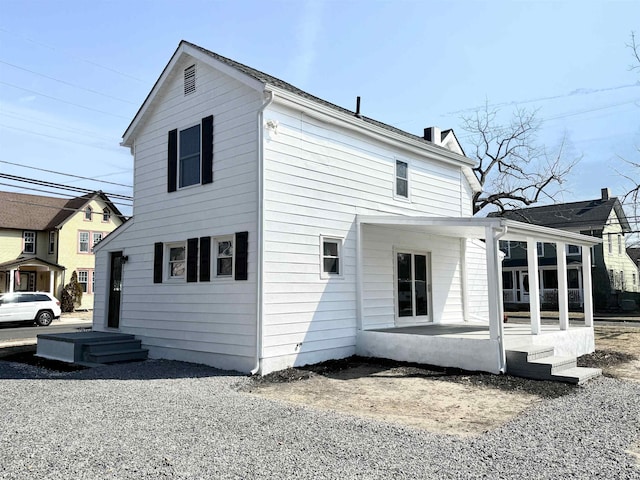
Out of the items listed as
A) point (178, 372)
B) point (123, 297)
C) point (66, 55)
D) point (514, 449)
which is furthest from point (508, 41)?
point (66, 55)

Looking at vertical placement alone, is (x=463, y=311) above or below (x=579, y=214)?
below

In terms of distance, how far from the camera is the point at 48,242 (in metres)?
31.5

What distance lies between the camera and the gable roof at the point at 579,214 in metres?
31.9

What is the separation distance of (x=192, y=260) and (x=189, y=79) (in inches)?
160

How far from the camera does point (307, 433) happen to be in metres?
5.17

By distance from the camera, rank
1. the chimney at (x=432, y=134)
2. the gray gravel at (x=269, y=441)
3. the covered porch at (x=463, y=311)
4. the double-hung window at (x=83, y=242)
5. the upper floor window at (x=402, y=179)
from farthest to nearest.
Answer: the double-hung window at (x=83, y=242)
the chimney at (x=432, y=134)
the upper floor window at (x=402, y=179)
the covered porch at (x=463, y=311)
the gray gravel at (x=269, y=441)

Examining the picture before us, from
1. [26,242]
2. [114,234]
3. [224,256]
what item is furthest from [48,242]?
[224,256]

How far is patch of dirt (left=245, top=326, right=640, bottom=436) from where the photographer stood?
6.02 meters

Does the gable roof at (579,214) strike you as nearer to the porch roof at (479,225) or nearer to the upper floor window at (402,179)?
the upper floor window at (402,179)

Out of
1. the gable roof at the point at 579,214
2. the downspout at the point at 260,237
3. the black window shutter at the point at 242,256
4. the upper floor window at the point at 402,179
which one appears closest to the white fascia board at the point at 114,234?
the black window shutter at the point at 242,256

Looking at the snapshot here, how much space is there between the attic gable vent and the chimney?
26.2 ft

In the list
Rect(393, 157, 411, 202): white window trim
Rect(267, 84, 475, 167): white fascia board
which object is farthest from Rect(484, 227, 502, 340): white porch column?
Rect(267, 84, 475, 167): white fascia board

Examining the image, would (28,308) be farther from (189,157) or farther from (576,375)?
(576,375)

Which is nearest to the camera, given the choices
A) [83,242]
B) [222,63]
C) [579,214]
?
[222,63]
